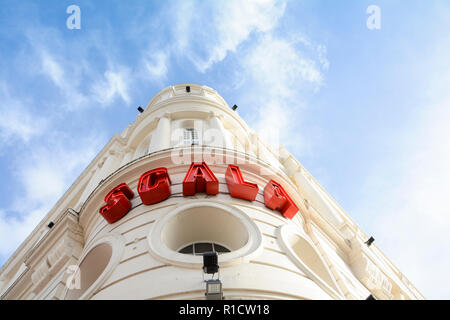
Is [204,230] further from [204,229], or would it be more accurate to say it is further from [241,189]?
[241,189]

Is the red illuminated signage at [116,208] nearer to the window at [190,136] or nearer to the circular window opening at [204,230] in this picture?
the circular window opening at [204,230]

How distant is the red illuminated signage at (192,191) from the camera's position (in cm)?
1433

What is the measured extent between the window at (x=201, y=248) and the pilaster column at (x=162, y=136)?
811 cm

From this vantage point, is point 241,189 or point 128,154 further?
point 128,154

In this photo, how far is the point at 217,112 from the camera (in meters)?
26.3

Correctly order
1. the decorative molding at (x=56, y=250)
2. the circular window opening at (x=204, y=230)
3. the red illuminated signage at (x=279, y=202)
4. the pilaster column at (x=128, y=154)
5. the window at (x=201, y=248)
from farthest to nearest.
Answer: the pilaster column at (x=128, y=154)
the decorative molding at (x=56, y=250)
the red illuminated signage at (x=279, y=202)
the window at (x=201, y=248)
the circular window opening at (x=204, y=230)

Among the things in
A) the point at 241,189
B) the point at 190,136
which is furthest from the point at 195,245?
the point at 190,136

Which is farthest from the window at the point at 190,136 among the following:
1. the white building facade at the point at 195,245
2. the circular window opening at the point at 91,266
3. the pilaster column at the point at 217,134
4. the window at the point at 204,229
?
the circular window opening at the point at 91,266

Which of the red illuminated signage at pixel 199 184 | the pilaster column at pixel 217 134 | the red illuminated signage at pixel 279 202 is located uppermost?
the pilaster column at pixel 217 134

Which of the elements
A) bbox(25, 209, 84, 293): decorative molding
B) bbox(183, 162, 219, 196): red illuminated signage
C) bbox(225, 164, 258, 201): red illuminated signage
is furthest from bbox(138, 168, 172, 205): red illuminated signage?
bbox(25, 209, 84, 293): decorative molding

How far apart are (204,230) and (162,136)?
32.4 ft

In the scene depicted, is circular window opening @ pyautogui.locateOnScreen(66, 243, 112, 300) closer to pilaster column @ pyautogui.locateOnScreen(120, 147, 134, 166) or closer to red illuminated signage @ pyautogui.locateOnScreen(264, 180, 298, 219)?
red illuminated signage @ pyautogui.locateOnScreen(264, 180, 298, 219)

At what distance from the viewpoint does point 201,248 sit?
13.7 meters
